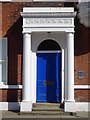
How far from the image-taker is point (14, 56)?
1488cm

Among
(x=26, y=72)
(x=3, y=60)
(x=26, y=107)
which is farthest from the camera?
(x=3, y=60)

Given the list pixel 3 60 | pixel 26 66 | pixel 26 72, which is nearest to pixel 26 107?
pixel 26 72

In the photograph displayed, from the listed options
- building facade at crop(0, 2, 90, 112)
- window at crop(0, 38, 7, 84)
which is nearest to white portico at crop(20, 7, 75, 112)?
building facade at crop(0, 2, 90, 112)

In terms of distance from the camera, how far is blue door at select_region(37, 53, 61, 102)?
586 inches

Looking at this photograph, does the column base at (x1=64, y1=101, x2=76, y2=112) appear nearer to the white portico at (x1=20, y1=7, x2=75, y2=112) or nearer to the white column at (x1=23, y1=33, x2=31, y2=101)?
the white portico at (x1=20, y1=7, x2=75, y2=112)

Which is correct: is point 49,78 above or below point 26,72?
below

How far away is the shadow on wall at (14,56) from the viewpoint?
584 inches

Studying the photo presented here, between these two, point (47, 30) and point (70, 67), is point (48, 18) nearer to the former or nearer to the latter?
point (47, 30)

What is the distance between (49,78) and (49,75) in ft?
0.41

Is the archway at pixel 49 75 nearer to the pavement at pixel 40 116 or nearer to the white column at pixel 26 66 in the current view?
the white column at pixel 26 66

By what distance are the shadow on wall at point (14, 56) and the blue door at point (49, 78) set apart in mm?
832

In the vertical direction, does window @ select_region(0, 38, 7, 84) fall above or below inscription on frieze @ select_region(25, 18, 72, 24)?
below

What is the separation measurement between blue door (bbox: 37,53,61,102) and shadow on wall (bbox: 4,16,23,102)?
2.73 feet

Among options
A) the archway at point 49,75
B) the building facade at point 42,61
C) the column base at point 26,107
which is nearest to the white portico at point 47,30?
the column base at point 26,107
